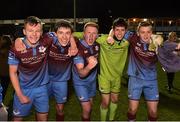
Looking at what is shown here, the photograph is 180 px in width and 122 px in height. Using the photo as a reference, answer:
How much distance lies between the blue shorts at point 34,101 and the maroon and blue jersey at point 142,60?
181 centimetres

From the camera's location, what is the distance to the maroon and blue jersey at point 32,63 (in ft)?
17.6

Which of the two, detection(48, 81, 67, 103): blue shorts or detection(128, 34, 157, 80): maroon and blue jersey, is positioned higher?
detection(128, 34, 157, 80): maroon and blue jersey

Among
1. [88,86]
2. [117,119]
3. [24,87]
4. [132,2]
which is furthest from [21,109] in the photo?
[132,2]

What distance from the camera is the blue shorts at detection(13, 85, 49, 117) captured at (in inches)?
217

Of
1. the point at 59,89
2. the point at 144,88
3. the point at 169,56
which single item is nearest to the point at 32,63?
the point at 59,89

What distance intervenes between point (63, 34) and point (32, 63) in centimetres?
82

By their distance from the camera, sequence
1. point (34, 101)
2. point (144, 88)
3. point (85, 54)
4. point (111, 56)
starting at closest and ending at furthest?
1. point (34, 101)
2. point (85, 54)
3. point (144, 88)
4. point (111, 56)

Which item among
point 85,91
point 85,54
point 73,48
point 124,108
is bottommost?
point 124,108

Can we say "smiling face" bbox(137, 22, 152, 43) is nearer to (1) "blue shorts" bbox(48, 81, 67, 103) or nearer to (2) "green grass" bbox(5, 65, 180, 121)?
(1) "blue shorts" bbox(48, 81, 67, 103)

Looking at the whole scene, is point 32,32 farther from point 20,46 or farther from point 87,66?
point 87,66

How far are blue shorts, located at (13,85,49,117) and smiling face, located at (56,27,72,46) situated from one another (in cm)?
89

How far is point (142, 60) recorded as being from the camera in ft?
21.1

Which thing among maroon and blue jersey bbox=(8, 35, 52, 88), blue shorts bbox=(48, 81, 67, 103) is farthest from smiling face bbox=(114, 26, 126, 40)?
maroon and blue jersey bbox=(8, 35, 52, 88)

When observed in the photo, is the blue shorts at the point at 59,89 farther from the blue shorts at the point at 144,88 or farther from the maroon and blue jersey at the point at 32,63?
the blue shorts at the point at 144,88
